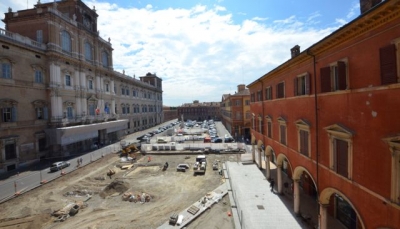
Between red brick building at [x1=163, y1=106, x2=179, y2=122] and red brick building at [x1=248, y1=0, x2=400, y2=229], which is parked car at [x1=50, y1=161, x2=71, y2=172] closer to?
red brick building at [x1=248, y1=0, x2=400, y2=229]

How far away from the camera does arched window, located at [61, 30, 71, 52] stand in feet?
117

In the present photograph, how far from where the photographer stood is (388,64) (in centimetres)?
730

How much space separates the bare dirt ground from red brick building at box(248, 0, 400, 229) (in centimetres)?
739

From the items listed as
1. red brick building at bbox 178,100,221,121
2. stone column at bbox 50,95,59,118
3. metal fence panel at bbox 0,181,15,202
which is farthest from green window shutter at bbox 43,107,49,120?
red brick building at bbox 178,100,221,121

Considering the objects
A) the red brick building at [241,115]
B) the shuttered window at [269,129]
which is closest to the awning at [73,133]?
the red brick building at [241,115]

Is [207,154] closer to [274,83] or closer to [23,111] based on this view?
[274,83]

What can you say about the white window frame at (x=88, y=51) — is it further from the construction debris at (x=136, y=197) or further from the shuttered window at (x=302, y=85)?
the shuttered window at (x=302, y=85)

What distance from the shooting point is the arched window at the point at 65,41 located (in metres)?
35.8

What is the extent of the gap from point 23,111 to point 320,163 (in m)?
35.4

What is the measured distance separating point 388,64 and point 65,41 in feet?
140

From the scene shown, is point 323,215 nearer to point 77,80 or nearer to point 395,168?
point 395,168

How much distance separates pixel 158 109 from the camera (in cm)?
8981

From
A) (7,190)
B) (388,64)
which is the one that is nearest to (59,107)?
(7,190)

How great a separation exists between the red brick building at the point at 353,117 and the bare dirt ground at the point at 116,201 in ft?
24.3
